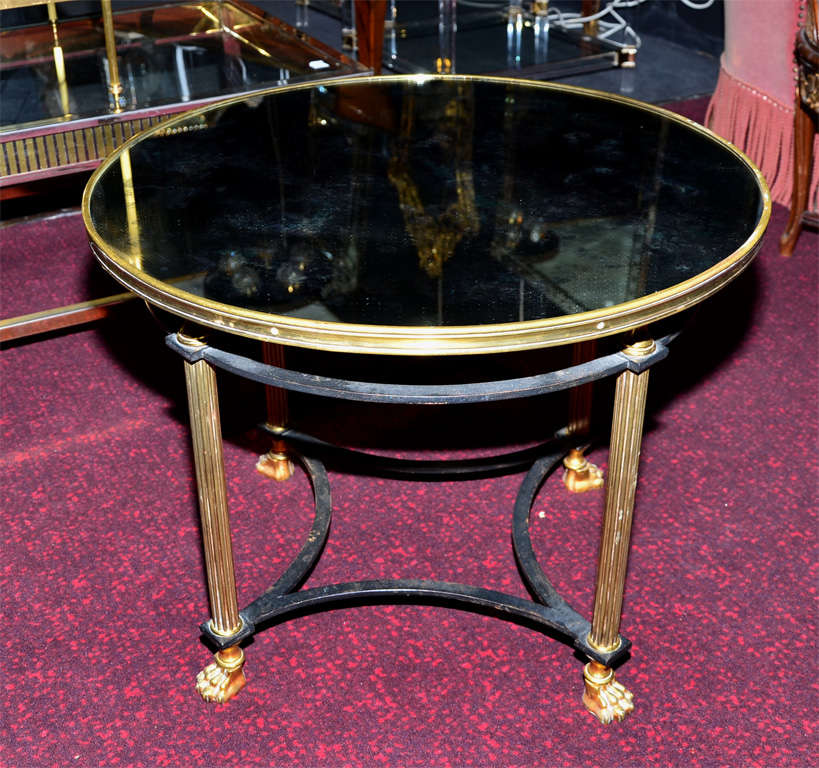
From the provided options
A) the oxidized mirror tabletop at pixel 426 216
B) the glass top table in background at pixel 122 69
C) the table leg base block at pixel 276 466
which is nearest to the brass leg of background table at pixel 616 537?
the oxidized mirror tabletop at pixel 426 216

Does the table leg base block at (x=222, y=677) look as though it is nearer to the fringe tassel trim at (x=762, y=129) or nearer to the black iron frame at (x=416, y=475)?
the black iron frame at (x=416, y=475)

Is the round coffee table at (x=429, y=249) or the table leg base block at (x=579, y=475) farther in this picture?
the table leg base block at (x=579, y=475)

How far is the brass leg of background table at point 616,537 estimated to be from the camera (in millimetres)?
1512

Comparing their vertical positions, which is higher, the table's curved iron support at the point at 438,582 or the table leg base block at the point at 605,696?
the table's curved iron support at the point at 438,582

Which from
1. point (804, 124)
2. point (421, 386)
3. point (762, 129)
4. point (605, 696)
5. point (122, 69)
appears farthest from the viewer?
point (762, 129)

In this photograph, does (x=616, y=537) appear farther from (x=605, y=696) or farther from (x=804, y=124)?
(x=804, y=124)

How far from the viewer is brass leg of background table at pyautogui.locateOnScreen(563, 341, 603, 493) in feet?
6.89

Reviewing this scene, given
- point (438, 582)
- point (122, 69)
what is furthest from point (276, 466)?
point (122, 69)

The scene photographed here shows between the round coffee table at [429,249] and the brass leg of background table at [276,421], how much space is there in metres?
0.02

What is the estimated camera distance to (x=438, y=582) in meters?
1.82

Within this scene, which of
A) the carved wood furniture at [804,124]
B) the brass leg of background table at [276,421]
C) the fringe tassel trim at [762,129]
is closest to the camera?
the brass leg of background table at [276,421]

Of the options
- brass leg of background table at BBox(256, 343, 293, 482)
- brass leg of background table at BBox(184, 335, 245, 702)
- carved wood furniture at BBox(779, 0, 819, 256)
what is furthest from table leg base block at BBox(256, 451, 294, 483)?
carved wood furniture at BBox(779, 0, 819, 256)

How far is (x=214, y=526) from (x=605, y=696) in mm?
664

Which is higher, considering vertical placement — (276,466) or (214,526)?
(214,526)
